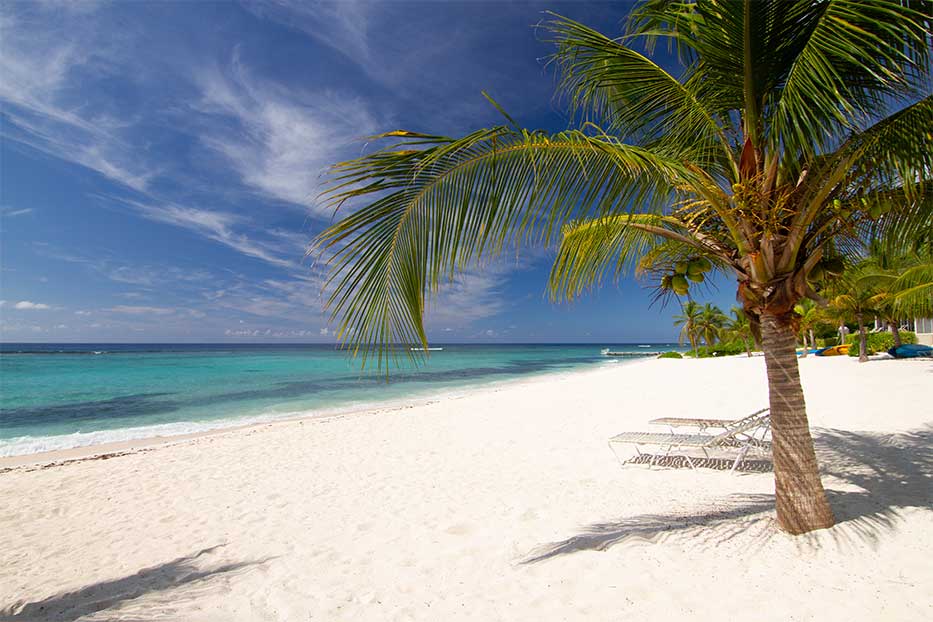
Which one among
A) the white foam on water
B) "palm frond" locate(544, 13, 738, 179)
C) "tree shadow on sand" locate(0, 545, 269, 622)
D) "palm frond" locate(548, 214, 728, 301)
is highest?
"palm frond" locate(544, 13, 738, 179)

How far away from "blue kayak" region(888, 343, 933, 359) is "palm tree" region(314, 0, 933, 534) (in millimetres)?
23905

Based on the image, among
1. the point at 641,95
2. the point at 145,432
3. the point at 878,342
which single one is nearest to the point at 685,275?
the point at 641,95

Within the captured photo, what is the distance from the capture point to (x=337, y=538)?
429 cm

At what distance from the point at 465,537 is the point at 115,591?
2.69 metres

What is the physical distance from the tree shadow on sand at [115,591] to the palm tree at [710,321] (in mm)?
47578

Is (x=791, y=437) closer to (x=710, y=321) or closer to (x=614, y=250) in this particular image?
(x=614, y=250)

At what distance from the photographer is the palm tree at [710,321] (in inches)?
1761

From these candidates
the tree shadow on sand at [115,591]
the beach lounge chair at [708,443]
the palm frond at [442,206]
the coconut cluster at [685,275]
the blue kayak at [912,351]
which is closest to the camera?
the palm frond at [442,206]

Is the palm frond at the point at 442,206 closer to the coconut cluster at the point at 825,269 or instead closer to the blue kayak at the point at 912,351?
the coconut cluster at the point at 825,269

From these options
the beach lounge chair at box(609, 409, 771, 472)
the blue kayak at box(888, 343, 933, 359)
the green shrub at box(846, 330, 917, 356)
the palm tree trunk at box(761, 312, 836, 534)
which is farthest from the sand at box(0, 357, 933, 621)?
the green shrub at box(846, 330, 917, 356)

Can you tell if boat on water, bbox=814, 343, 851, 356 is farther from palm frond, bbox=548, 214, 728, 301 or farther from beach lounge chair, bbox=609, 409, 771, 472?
palm frond, bbox=548, 214, 728, 301

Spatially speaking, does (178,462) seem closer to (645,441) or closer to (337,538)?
(337,538)

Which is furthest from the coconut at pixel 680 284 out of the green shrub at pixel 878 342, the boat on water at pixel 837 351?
the boat on water at pixel 837 351

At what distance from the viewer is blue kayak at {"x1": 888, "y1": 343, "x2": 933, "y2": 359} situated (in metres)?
20.5
